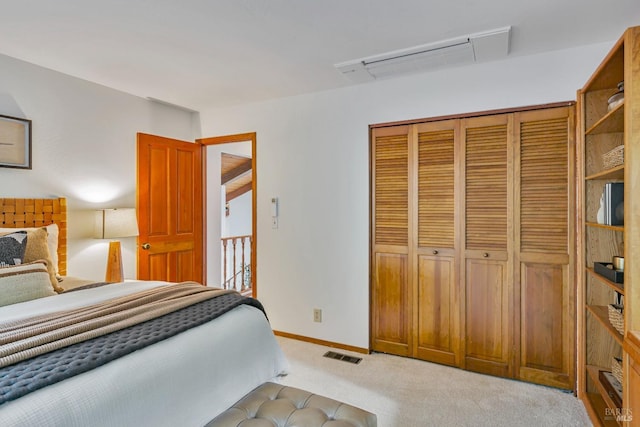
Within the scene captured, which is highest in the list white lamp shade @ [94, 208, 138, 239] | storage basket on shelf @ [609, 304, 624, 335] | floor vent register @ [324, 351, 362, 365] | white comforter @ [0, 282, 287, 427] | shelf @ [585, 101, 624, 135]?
shelf @ [585, 101, 624, 135]

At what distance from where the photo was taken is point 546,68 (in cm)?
250

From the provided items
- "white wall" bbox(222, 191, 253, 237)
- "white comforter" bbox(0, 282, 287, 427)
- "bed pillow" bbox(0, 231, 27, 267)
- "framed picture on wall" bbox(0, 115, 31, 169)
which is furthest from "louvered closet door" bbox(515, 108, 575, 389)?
"white wall" bbox(222, 191, 253, 237)

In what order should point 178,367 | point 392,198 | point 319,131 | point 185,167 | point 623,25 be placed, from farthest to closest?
point 185,167
point 319,131
point 392,198
point 623,25
point 178,367

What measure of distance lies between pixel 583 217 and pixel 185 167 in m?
3.52

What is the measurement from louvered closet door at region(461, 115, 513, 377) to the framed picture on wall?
3.31m

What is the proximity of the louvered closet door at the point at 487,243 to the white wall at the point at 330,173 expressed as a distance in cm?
28

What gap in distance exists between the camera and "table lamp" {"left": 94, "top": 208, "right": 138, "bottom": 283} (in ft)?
9.75

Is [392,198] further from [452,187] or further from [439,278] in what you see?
[439,278]

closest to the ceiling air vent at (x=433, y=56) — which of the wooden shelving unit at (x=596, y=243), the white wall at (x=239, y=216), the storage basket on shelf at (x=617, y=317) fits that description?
the wooden shelving unit at (x=596, y=243)

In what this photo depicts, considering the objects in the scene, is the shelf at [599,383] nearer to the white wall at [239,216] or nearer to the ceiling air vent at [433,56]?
the ceiling air vent at [433,56]

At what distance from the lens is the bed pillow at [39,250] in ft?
7.18

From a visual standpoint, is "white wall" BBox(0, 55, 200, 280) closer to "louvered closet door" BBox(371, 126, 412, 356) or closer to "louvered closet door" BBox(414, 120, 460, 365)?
"louvered closet door" BBox(371, 126, 412, 356)

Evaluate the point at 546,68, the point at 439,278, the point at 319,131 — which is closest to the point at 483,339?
the point at 439,278

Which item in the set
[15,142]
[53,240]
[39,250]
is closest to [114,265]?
[53,240]
